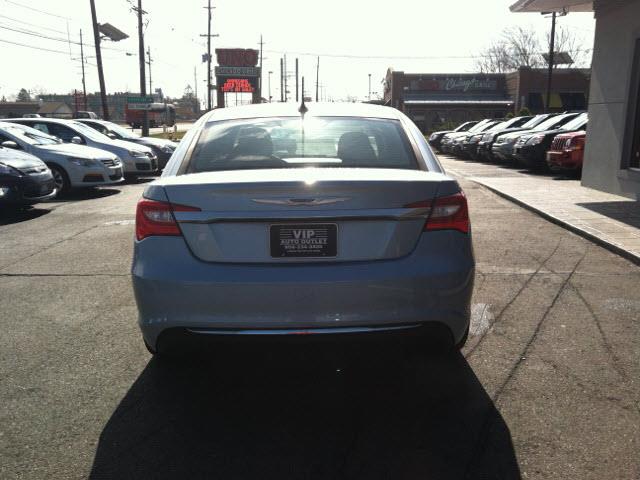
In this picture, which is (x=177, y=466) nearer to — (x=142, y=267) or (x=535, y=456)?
(x=142, y=267)

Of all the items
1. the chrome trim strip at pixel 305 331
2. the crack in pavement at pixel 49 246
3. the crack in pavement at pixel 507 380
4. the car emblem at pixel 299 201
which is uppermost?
the car emblem at pixel 299 201

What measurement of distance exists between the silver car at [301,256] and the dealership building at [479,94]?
5191 cm

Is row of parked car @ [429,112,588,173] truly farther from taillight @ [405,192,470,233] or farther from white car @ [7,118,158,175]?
taillight @ [405,192,470,233]

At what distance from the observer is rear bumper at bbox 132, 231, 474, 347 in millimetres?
2918

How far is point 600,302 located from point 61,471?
13.9 feet

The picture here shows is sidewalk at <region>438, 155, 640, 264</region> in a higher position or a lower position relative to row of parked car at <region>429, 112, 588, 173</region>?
lower

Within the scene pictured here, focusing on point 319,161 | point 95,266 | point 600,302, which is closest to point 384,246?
point 319,161

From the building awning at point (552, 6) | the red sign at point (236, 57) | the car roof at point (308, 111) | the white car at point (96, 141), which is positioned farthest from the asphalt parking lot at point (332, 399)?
the red sign at point (236, 57)

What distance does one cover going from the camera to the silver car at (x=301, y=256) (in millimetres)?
2934

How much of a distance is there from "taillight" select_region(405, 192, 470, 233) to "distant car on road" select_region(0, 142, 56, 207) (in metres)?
8.34

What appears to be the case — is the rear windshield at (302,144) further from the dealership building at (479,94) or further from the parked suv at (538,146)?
the dealership building at (479,94)

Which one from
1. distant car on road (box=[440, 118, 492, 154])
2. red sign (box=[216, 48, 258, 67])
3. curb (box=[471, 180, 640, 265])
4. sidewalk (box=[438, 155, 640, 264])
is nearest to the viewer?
curb (box=[471, 180, 640, 265])

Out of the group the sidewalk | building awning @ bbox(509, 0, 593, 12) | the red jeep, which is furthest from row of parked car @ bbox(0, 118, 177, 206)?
the red jeep

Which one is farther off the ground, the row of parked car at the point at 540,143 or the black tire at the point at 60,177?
the row of parked car at the point at 540,143
